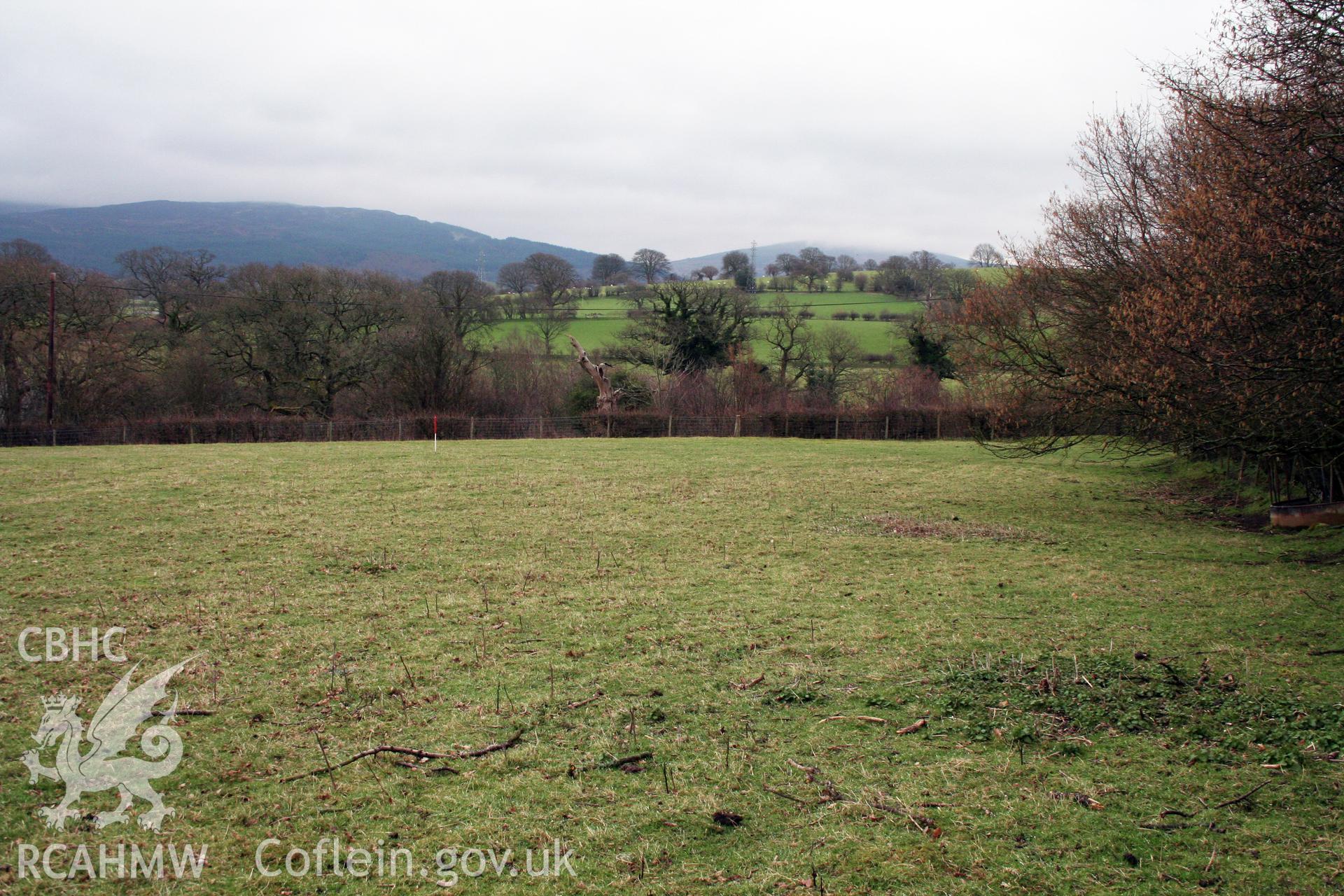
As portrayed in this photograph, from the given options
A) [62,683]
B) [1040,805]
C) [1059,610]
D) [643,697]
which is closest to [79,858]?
[62,683]

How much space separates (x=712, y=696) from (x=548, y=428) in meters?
35.6

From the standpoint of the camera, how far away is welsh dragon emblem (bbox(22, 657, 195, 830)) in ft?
14.0

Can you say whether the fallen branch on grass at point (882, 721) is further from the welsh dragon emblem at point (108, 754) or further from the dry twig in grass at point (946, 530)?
the dry twig in grass at point (946, 530)

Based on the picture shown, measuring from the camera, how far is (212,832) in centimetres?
410

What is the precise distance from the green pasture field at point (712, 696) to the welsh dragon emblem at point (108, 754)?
80mm

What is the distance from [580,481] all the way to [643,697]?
1387 centimetres

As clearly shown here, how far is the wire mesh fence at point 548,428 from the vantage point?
35.0m

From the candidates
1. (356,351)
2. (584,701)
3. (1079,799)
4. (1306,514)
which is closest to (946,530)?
(1306,514)

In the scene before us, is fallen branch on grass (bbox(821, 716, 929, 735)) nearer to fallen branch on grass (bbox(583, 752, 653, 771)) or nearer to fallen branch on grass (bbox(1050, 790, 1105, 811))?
fallen branch on grass (bbox(1050, 790, 1105, 811))

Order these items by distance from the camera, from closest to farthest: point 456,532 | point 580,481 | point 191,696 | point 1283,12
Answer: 1. point 191,696
2. point 1283,12
3. point 456,532
4. point 580,481

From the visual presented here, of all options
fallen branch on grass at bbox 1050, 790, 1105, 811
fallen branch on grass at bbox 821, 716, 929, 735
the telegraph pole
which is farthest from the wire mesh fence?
fallen branch on grass at bbox 1050, 790, 1105, 811

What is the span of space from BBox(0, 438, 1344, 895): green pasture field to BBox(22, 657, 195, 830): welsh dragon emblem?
3.2 inches

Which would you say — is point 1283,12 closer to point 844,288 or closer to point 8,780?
point 8,780

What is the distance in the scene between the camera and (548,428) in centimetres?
4094
